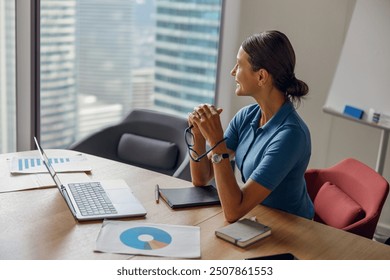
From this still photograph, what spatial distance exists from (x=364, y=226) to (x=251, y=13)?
2.27m

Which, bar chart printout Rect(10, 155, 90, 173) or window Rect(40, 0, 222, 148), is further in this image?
window Rect(40, 0, 222, 148)

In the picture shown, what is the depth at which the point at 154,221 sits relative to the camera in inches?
68.4

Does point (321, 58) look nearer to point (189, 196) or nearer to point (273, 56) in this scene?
point (273, 56)

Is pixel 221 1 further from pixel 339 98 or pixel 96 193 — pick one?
pixel 96 193

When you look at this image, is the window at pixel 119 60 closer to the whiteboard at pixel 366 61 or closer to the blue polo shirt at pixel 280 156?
the whiteboard at pixel 366 61

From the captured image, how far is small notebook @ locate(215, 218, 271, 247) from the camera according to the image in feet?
5.20

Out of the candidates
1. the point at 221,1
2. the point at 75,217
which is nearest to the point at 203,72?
the point at 221,1

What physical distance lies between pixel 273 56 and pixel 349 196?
2.30 ft

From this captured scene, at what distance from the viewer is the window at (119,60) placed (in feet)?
10.9

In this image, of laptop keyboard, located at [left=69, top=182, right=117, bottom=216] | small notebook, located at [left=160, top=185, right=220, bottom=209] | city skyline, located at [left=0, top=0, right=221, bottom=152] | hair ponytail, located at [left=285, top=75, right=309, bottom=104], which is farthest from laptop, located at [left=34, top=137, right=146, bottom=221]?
city skyline, located at [left=0, top=0, right=221, bottom=152]

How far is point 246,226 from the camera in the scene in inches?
66.2

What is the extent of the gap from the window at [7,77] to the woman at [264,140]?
4.87 ft

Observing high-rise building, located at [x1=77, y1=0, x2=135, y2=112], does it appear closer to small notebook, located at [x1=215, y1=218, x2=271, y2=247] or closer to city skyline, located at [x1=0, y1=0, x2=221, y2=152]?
city skyline, located at [x1=0, y1=0, x2=221, y2=152]

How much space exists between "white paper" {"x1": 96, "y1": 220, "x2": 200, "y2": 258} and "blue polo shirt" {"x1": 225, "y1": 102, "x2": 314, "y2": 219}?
13.5 inches
